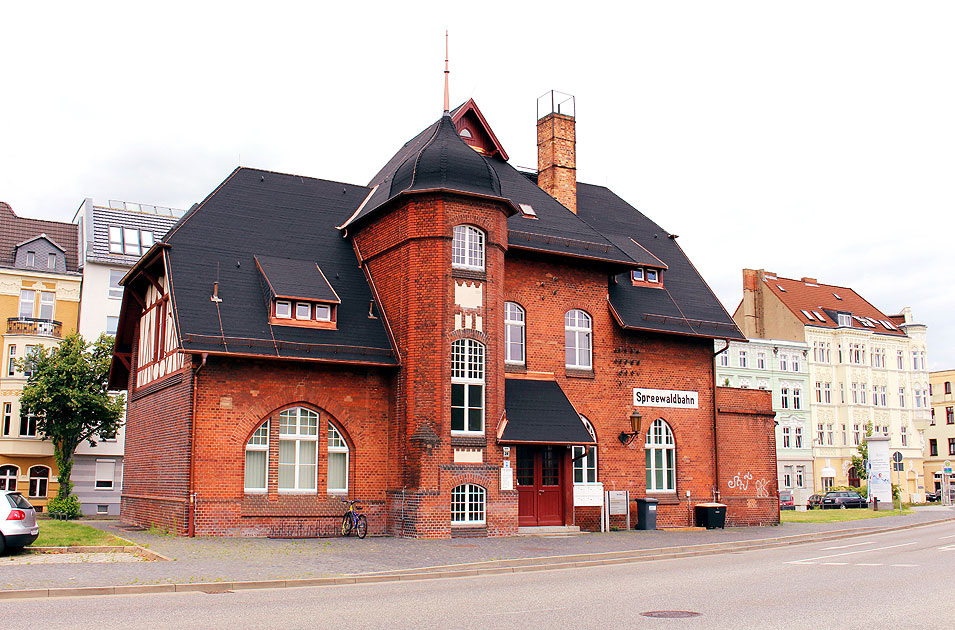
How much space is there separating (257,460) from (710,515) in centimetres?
1429

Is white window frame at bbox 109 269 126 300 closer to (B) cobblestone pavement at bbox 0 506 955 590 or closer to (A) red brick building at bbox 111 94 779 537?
(A) red brick building at bbox 111 94 779 537

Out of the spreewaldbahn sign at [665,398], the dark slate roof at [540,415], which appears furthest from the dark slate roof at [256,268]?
the spreewaldbahn sign at [665,398]

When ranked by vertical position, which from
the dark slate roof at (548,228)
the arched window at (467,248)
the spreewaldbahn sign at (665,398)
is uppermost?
the dark slate roof at (548,228)

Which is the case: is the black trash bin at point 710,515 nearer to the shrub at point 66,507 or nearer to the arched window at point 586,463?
the arched window at point 586,463

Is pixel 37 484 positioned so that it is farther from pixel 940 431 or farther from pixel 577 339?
pixel 940 431

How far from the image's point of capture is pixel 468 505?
22.9 metres

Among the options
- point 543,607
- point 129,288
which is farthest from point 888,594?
point 129,288

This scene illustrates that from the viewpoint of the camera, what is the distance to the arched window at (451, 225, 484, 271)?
24000 mm

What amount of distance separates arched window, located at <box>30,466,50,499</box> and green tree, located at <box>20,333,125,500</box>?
176 inches

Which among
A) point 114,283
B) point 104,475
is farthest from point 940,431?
point 114,283

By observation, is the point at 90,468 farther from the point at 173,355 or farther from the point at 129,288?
the point at 173,355

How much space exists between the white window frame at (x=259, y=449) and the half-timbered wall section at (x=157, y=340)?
270 centimetres

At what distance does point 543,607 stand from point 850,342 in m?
62.3

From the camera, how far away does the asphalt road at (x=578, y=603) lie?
10008 millimetres
